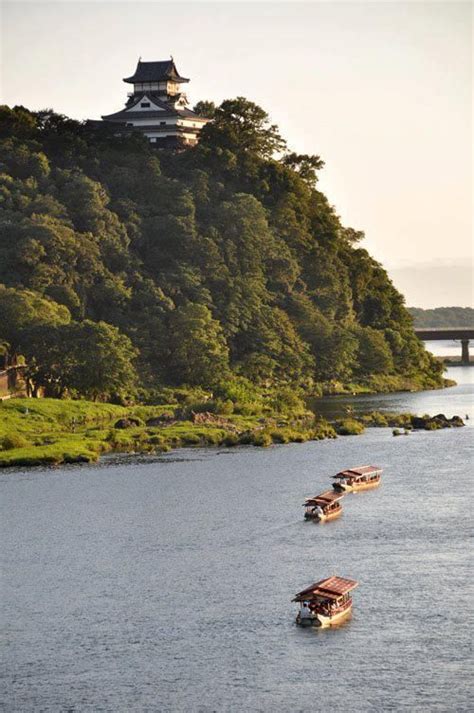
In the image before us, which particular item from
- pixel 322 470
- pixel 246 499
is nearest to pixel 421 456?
pixel 322 470

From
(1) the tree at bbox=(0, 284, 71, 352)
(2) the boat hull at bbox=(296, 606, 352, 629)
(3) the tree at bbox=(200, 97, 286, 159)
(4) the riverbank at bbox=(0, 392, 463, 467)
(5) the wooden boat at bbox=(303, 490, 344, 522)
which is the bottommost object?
(2) the boat hull at bbox=(296, 606, 352, 629)

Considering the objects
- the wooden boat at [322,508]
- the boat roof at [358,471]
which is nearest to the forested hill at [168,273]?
the boat roof at [358,471]

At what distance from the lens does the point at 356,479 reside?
293 feet

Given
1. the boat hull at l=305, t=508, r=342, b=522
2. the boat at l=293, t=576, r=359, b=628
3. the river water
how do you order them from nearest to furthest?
the river water → the boat at l=293, t=576, r=359, b=628 → the boat hull at l=305, t=508, r=342, b=522

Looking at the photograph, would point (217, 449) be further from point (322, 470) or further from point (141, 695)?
point (141, 695)

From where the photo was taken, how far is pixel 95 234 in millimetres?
165375

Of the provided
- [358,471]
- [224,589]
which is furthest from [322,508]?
[224,589]

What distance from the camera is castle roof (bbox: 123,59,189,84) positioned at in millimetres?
193500

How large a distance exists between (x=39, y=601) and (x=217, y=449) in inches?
1866

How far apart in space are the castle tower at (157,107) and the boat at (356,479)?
110 meters

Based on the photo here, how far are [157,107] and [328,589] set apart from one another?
463 ft

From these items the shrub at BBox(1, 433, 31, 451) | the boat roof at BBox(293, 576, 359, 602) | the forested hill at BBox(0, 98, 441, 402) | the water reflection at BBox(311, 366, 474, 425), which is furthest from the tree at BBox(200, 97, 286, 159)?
the boat roof at BBox(293, 576, 359, 602)

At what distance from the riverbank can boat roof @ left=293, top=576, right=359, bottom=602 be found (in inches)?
1639

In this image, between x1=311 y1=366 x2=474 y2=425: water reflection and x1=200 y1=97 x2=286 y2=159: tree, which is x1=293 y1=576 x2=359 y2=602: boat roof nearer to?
x1=311 y1=366 x2=474 y2=425: water reflection
